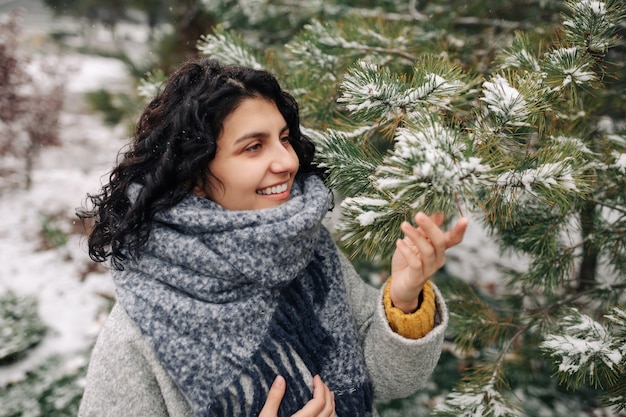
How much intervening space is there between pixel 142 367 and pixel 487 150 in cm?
86

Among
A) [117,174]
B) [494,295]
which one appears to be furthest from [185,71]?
[494,295]

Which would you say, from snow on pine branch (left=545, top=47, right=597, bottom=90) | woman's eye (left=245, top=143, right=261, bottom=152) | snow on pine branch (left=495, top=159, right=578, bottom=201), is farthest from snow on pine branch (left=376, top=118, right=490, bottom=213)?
woman's eye (left=245, top=143, right=261, bottom=152)

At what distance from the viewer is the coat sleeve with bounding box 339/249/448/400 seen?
987 millimetres

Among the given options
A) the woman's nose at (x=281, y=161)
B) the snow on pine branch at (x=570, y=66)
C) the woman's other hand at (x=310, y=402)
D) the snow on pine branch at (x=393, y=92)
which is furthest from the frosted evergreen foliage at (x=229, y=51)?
the woman's other hand at (x=310, y=402)

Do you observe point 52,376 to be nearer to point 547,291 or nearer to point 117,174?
point 117,174

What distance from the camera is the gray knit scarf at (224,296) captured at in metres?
0.91

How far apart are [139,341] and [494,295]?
2.62 meters

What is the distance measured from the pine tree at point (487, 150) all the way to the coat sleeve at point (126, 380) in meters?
0.52

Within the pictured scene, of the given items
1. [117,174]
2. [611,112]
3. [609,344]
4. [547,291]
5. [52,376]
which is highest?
[52,376]

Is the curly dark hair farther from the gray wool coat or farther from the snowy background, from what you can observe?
the snowy background

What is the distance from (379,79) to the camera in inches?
32.1

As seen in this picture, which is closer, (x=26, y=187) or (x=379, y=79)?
(x=379, y=79)

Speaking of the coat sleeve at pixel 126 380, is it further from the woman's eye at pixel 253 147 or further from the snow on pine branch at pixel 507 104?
the snow on pine branch at pixel 507 104

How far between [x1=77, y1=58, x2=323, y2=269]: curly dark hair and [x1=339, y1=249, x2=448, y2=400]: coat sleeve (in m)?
0.39
